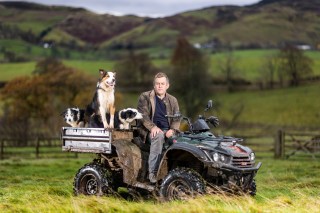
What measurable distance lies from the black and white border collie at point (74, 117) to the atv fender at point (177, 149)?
2136 mm

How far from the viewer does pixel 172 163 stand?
11953 mm

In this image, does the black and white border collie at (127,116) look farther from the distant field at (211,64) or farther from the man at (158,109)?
the distant field at (211,64)

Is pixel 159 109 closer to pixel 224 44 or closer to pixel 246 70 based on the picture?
pixel 246 70

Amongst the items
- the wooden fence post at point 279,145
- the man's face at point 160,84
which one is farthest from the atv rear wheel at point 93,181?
the wooden fence post at point 279,145

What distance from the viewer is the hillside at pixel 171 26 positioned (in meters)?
138

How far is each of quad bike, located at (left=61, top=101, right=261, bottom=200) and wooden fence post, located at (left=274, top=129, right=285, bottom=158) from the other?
19314 mm

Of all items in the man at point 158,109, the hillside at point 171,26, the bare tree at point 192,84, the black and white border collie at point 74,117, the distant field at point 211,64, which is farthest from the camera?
the hillside at point 171,26

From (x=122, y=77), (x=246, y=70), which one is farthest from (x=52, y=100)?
(x=246, y=70)

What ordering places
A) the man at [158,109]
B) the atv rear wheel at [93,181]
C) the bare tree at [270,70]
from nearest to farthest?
the man at [158,109] → the atv rear wheel at [93,181] → the bare tree at [270,70]

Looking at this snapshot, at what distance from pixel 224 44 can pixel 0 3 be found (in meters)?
53.5

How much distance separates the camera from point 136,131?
12695 millimetres

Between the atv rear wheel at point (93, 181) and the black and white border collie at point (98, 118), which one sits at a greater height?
the black and white border collie at point (98, 118)

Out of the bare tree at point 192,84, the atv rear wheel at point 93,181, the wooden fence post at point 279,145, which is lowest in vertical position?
the wooden fence post at point 279,145

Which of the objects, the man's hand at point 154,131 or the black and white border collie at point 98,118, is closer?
the man's hand at point 154,131
